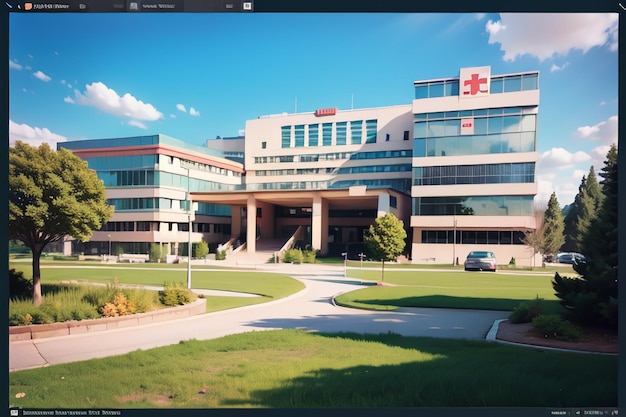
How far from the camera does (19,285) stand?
12.1ft

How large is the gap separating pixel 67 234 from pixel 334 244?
5677 mm

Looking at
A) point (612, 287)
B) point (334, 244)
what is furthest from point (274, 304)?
point (612, 287)

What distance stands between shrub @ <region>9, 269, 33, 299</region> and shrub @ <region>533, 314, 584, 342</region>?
612 cm

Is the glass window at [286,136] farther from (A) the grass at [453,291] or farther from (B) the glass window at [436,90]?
(A) the grass at [453,291]

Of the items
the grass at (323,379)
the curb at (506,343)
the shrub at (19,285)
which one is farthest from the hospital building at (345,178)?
the grass at (323,379)

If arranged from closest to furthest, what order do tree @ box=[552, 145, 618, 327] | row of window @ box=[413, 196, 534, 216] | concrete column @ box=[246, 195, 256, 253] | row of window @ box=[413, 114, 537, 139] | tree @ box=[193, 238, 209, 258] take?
tree @ box=[552, 145, 618, 327] < row of window @ box=[413, 114, 537, 139] < row of window @ box=[413, 196, 534, 216] < concrete column @ box=[246, 195, 256, 253] < tree @ box=[193, 238, 209, 258]

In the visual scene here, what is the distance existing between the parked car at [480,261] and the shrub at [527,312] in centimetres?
102

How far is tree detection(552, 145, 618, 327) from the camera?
3539 millimetres

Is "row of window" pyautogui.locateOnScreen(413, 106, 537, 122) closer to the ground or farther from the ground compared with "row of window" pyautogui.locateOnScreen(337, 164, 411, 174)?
farther from the ground

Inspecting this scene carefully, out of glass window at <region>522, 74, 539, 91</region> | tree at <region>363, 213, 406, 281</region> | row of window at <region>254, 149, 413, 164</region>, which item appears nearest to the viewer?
glass window at <region>522, 74, 539, 91</region>

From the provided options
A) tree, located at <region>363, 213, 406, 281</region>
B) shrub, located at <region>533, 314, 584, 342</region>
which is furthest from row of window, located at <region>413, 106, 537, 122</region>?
shrub, located at <region>533, 314, 584, 342</region>

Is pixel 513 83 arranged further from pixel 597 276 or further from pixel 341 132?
pixel 341 132

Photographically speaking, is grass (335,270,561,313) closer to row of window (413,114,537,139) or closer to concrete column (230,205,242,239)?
row of window (413,114,537,139)

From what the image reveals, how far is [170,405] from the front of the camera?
271 centimetres
